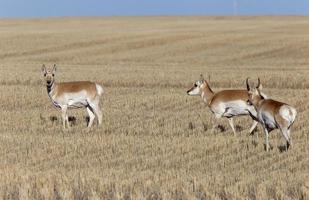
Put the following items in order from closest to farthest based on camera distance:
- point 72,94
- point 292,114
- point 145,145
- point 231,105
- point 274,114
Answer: point 292,114 < point 274,114 < point 145,145 < point 231,105 < point 72,94

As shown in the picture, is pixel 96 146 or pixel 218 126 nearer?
pixel 96 146

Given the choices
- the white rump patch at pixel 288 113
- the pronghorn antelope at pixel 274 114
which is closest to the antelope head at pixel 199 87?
the pronghorn antelope at pixel 274 114

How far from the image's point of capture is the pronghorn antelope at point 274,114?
1388 centimetres

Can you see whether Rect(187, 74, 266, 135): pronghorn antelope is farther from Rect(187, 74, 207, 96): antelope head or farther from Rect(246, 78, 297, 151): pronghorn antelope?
Rect(246, 78, 297, 151): pronghorn antelope

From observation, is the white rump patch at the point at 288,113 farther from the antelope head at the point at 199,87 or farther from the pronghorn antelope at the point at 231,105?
the antelope head at the point at 199,87

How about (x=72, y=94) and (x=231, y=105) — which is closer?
(x=231, y=105)

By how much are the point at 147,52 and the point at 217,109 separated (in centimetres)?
3553

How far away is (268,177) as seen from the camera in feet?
36.7

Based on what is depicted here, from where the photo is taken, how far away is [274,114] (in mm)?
14195

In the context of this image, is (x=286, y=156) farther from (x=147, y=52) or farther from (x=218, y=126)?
(x=147, y=52)

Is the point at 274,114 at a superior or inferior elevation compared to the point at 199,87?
inferior

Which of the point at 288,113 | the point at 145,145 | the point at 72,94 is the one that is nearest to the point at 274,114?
the point at 288,113

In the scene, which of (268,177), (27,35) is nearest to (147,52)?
(27,35)

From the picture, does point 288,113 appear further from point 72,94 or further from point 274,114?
point 72,94
